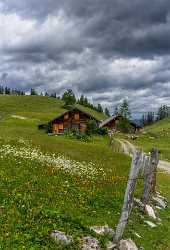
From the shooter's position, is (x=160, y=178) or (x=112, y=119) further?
(x=112, y=119)

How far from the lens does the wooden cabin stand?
126062mm

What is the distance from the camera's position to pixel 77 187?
78.8ft

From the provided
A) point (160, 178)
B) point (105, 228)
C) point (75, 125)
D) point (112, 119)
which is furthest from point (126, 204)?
point (112, 119)

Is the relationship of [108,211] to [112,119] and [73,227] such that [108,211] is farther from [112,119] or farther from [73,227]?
[112,119]

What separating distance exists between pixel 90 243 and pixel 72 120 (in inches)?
4367

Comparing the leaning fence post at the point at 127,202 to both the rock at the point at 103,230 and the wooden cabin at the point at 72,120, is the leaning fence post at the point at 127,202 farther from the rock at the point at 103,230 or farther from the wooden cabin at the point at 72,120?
the wooden cabin at the point at 72,120

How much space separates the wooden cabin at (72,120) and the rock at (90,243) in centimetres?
10879

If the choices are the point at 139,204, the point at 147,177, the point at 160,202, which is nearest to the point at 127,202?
the point at 139,204

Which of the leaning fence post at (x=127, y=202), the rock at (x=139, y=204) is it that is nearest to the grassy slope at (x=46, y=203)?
the rock at (x=139, y=204)

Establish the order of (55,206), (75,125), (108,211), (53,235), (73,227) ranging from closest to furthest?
1. (53,235)
2. (73,227)
3. (55,206)
4. (108,211)
5. (75,125)

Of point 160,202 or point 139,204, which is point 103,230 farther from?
point 160,202

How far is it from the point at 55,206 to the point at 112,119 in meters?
134

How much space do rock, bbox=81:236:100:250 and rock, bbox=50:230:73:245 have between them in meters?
0.57

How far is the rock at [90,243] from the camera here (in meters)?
16.3
